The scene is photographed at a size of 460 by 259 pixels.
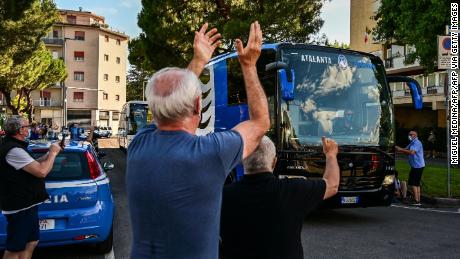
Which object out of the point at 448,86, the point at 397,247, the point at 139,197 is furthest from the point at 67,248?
the point at 448,86

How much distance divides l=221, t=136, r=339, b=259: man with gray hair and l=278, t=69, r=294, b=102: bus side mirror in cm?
496

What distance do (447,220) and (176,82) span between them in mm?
8764

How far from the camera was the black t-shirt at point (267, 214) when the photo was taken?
2.77 metres

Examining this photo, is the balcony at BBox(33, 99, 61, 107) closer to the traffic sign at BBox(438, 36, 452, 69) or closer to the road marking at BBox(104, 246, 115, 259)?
the traffic sign at BBox(438, 36, 452, 69)

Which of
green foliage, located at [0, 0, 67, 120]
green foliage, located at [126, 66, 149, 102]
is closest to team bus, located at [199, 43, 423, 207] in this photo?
green foliage, located at [0, 0, 67, 120]

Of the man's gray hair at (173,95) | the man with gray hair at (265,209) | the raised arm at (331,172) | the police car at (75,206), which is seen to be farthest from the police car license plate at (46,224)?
the man's gray hair at (173,95)

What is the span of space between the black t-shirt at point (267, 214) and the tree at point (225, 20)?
2073 cm

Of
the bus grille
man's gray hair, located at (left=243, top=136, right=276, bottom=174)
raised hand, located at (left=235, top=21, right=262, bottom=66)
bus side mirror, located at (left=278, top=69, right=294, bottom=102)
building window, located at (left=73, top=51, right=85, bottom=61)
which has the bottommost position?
the bus grille

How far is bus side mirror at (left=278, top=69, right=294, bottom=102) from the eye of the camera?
7798 mm

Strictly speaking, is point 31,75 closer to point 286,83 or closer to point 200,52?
point 286,83

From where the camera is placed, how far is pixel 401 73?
4341cm

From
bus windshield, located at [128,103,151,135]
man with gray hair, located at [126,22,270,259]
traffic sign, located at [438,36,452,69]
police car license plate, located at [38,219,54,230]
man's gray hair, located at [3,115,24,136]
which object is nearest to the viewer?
man with gray hair, located at [126,22,270,259]

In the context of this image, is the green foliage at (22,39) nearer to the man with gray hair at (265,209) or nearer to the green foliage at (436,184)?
the green foliage at (436,184)

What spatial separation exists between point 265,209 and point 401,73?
43.6 m
